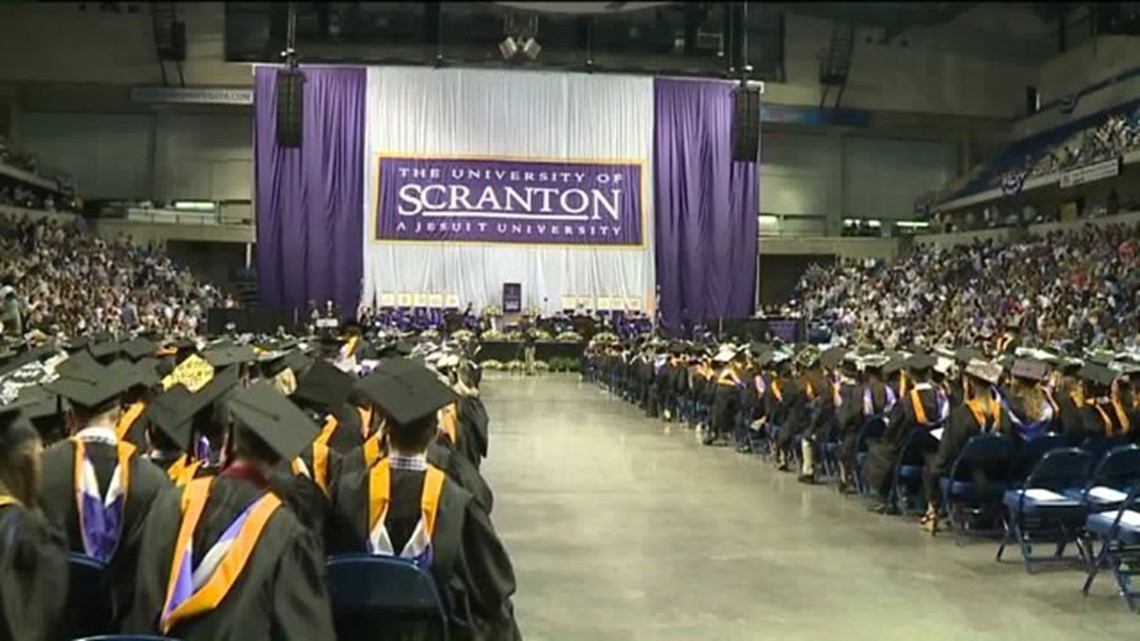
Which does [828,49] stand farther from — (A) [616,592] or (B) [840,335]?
(A) [616,592]

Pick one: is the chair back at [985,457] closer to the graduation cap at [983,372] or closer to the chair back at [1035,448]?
the chair back at [1035,448]

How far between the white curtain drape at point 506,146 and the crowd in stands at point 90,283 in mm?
5697

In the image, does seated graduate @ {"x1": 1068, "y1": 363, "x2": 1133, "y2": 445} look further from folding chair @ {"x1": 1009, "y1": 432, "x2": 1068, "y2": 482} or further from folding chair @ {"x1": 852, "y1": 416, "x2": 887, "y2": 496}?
folding chair @ {"x1": 852, "y1": 416, "x2": 887, "y2": 496}

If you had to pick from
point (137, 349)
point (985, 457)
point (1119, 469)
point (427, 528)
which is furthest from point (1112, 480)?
point (137, 349)

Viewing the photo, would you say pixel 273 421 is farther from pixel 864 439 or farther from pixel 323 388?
pixel 864 439

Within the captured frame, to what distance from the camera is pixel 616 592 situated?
20.4ft

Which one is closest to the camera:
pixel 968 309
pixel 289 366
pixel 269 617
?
pixel 269 617

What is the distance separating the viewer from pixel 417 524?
3.45m

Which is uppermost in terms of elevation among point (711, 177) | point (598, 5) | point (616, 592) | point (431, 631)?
point (711, 177)

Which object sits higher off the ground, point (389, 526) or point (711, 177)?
point (711, 177)

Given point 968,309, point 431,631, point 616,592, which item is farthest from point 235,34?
point 431,631

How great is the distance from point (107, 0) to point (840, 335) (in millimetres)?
27419

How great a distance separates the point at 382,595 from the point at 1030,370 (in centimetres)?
706

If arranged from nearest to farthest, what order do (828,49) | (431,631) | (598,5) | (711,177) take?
(598,5) → (431,631) → (711,177) → (828,49)
